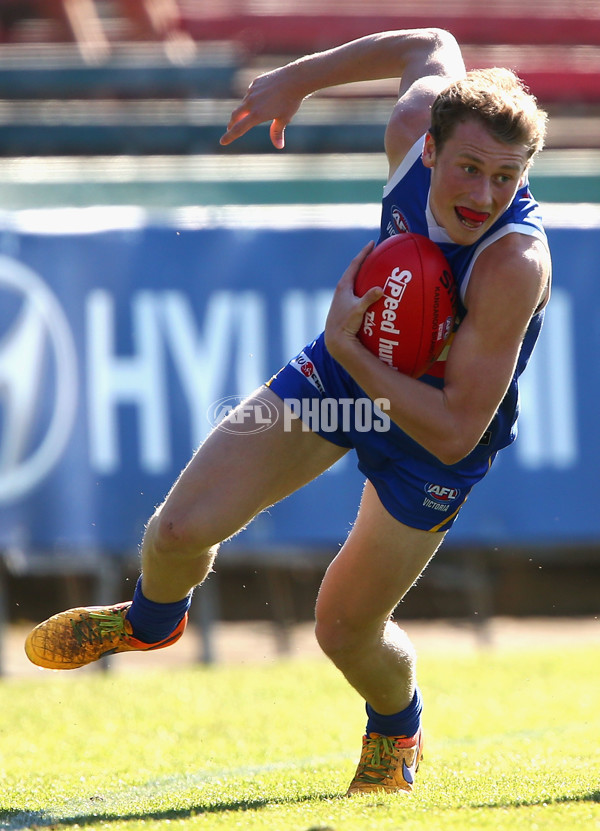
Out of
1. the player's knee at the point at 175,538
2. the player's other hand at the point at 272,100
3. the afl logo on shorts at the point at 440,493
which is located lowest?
the player's knee at the point at 175,538

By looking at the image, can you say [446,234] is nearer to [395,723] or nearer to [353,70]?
[353,70]

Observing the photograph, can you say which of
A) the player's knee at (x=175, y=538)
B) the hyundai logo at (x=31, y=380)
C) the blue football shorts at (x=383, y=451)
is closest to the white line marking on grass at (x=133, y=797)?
the player's knee at (x=175, y=538)

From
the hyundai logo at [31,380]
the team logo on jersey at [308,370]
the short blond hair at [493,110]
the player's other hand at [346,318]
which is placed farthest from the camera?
the hyundai logo at [31,380]

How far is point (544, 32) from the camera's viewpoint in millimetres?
13164

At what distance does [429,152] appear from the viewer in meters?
3.07

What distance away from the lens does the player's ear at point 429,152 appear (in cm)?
304

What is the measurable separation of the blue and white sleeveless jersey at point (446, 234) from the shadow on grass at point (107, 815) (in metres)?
1.26

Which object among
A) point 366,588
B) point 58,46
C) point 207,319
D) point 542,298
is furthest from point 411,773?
point 58,46

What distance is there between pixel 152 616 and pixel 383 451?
879 millimetres

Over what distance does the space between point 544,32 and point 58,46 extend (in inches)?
224

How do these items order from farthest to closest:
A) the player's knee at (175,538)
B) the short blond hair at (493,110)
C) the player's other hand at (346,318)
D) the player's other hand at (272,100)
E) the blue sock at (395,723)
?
the player's other hand at (272,100) < the blue sock at (395,723) < the player's knee at (175,538) < the player's other hand at (346,318) < the short blond hair at (493,110)

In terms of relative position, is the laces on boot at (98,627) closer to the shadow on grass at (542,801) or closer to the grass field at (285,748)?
the grass field at (285,748)

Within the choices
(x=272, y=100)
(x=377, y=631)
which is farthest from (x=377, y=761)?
(x=272, y=100)

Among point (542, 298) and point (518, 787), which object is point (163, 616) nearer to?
point (518, 787)
